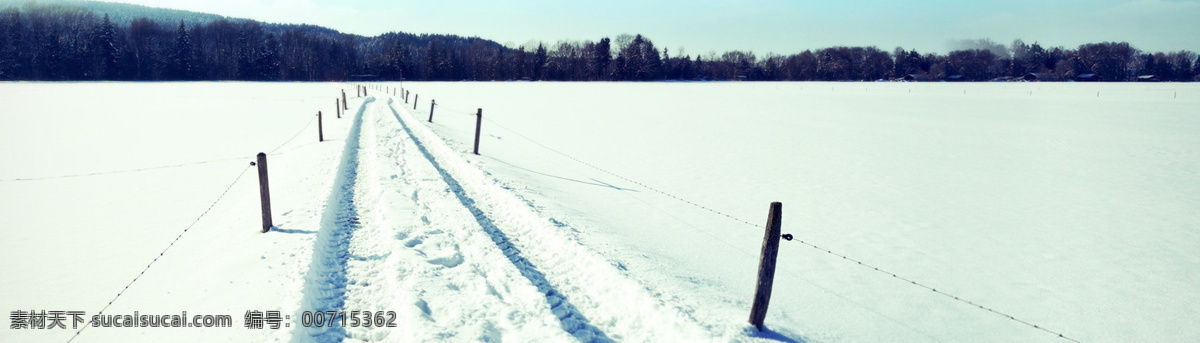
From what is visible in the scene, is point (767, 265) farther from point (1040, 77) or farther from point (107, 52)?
Answer: point (1040, 77)

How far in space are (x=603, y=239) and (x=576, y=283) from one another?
1821 mm

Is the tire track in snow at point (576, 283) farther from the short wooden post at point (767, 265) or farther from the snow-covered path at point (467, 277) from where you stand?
the short wooden post at point (767, 265)

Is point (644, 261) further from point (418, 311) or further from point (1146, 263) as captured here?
point (1146, 263)

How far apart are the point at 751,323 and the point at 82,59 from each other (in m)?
127

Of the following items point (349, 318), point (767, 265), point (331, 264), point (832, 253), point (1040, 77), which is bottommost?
point (349, 318)

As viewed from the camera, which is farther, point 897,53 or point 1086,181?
point 897,53

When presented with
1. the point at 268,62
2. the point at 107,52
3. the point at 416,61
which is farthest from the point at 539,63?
the point at 107,52

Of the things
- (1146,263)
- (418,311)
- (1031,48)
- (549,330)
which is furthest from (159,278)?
(1031,48)

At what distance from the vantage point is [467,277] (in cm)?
587

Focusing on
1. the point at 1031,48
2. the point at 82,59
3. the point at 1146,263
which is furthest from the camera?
the point at 1031,48

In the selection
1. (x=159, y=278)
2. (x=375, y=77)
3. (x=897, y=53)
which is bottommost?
(x=159, y=278)

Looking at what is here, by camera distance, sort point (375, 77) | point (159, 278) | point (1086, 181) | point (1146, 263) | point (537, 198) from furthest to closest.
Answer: point (375, 77) → point (1086, 181) → point (537, 198) → point (1146, 263) → point (159, 278)

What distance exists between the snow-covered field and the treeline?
98.9 m

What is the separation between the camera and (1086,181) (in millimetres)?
12945
